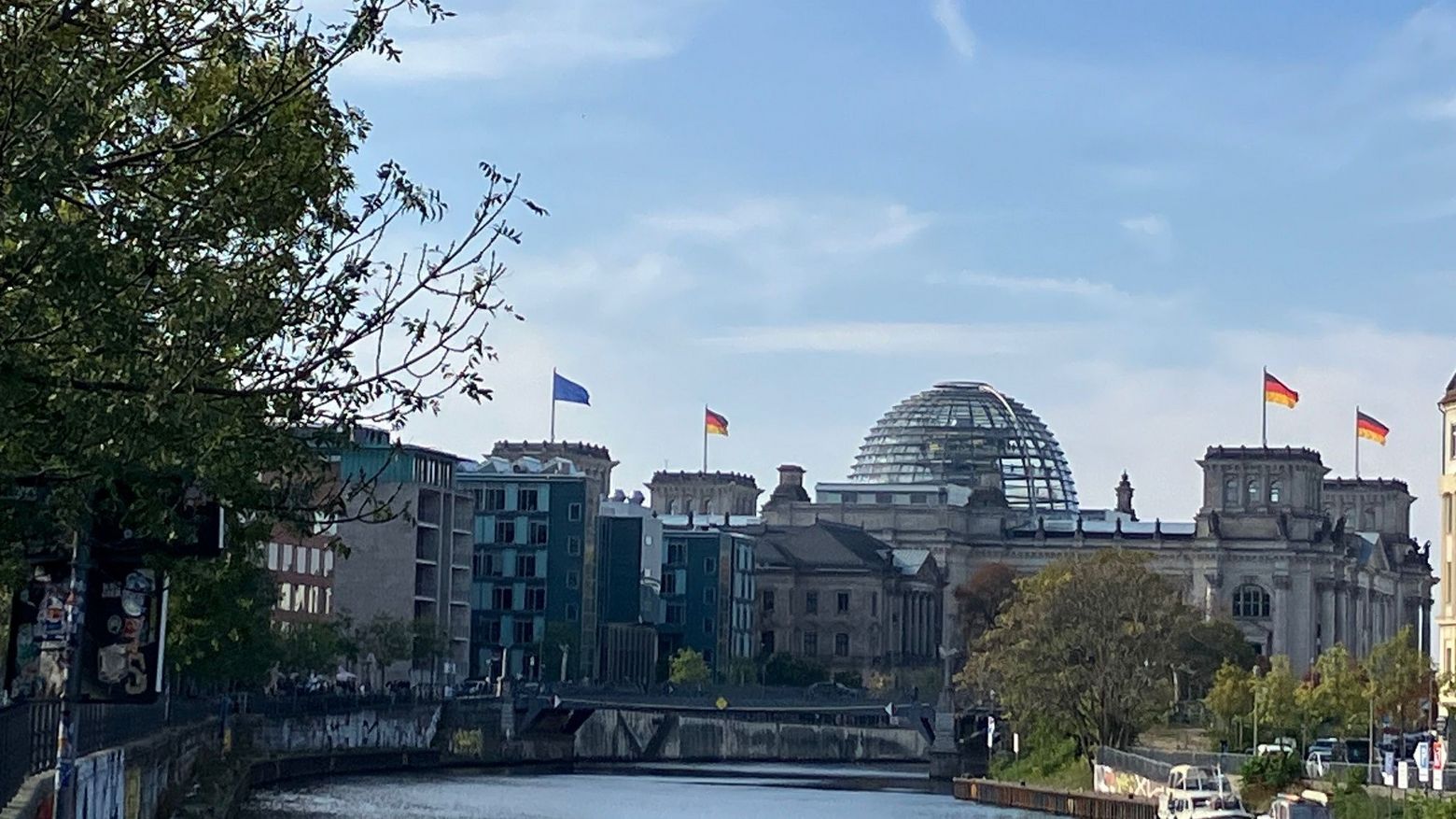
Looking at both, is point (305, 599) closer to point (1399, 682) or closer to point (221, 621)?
point (1399, 682)

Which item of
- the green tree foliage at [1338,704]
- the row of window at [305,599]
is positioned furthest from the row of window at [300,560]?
→ the green tree foliage at [1338,704]

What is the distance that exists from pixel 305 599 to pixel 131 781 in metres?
108

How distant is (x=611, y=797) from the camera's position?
123 m

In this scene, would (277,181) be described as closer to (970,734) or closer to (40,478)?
(40,478)

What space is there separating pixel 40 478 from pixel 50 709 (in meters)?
25.8

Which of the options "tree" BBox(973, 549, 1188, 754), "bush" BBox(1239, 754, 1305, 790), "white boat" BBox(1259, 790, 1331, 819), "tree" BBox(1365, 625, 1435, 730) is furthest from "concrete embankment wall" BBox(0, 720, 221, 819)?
"tree" BBox(1365, 625, 1435, 730)

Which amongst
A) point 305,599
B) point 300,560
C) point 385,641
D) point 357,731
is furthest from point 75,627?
point 305,599

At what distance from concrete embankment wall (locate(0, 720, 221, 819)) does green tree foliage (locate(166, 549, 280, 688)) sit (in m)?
Result: 2.63

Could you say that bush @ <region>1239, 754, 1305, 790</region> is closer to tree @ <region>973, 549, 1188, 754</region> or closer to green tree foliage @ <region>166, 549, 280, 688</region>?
green tree foliage @ <region>166, 549, 280, 688</region>

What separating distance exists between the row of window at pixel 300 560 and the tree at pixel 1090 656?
45582 mm

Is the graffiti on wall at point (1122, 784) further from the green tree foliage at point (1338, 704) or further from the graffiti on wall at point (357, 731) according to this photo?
the graffiti on wall at point (357, 731)

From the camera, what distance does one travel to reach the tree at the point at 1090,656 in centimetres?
12706

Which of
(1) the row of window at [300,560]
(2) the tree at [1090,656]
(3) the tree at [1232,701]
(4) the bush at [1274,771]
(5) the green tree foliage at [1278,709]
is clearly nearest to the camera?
(4) the bush at [1274,771]

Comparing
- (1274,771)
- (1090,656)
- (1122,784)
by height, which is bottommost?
(1122,784)
